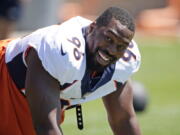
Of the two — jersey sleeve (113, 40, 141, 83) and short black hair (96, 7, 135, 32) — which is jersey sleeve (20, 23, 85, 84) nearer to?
short black hair (96, 7, 135, 32)

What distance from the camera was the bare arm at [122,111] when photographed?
22.2 feet

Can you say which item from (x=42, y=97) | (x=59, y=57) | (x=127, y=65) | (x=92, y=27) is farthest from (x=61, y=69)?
(x=127, y=65)

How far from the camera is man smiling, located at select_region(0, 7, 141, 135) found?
19.9 ft

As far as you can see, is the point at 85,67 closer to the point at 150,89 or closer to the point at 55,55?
the point at 55,55

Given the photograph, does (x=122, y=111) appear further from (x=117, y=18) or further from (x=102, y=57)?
(x=117, y=18)

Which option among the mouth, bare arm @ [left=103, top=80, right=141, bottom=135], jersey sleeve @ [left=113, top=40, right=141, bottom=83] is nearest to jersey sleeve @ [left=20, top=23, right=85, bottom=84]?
the mouth

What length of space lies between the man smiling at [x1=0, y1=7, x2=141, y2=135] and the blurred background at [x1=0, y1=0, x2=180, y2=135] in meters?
3.06

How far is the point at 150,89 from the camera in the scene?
13883mm

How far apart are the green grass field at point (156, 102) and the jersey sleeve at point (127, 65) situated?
3.14 m

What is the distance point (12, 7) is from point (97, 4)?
1352cm

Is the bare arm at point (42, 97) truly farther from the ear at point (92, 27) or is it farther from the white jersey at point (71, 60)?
the ear at point (92, 27)

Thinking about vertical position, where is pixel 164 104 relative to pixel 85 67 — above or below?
below

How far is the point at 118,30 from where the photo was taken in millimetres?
6164

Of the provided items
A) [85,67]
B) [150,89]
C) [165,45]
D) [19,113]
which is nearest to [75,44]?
[85,67]
